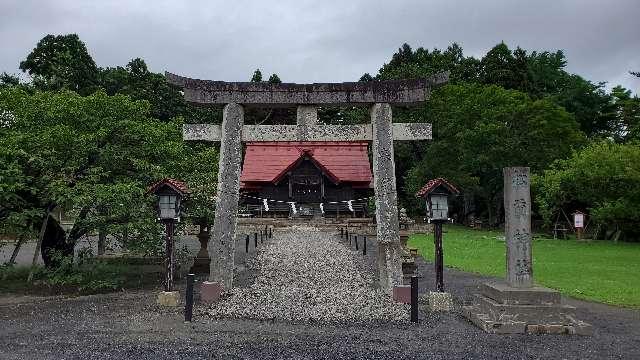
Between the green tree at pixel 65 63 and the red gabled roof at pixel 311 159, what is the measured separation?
1953 centimetres

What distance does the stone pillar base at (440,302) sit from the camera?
992cm

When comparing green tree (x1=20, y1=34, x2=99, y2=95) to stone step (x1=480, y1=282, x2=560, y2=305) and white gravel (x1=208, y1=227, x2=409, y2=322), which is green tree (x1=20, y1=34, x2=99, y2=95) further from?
stone step (x1=480, y1=282, x2=560, y2=305)

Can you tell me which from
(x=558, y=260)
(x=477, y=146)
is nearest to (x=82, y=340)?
(x=558, y=260)

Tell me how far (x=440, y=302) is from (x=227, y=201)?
5.10 metres

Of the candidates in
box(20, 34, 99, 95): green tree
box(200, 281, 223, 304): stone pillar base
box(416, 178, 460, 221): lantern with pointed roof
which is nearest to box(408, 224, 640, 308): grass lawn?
box(416, 178, 460, 221): lantern with pointed roof

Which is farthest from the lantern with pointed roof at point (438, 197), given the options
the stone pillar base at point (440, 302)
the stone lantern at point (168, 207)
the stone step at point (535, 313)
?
the stone lantern at point (168, 207)

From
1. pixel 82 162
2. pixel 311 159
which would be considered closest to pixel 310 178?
pixel 311 159

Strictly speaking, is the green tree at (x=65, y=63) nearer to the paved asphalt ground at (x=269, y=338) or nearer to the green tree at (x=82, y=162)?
the green tree at (x=82, y=162)

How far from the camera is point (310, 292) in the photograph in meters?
11.4

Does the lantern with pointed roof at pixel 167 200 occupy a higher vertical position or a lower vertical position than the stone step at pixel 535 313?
higher

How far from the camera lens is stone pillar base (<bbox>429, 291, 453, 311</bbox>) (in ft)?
32.5

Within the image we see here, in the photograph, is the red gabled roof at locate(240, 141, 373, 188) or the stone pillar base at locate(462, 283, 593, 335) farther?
the red gabled roof at locate(240, 141, 373, 188)

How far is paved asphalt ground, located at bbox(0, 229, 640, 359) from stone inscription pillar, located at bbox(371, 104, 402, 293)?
1.54 m

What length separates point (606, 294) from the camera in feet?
38.8
